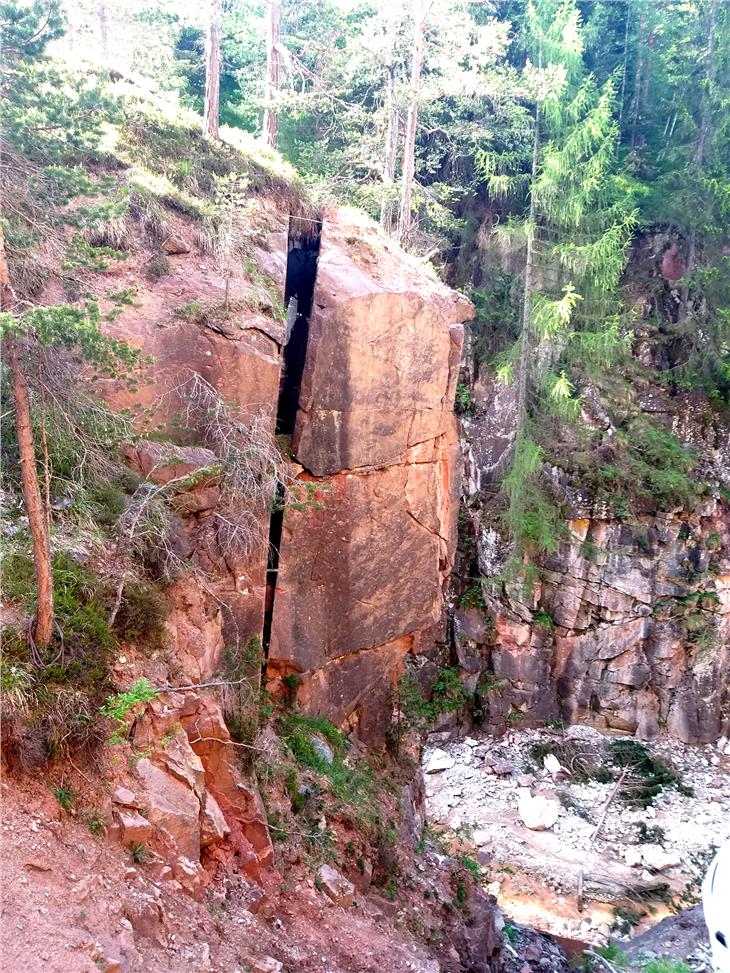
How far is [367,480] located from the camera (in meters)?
10.8

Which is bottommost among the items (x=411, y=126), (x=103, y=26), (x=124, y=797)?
(x=124, y=797)

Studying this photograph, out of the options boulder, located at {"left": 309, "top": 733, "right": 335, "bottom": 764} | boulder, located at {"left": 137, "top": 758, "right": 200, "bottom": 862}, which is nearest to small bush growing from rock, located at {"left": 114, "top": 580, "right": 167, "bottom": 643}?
boulder, located at {"left": 137, "top": 758, "right": 200, "bottom": 862}

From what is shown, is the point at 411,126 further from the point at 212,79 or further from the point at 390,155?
the point at 212,79

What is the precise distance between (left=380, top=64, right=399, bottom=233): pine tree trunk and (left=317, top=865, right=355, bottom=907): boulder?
1286cm

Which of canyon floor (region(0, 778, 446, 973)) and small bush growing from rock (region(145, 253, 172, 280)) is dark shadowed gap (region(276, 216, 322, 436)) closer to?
small bush growing from rock (region(145, 253, 172, 280))

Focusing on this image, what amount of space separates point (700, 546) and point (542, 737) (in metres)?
6.22

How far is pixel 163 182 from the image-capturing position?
10.2 m

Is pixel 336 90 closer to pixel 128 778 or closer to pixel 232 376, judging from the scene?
pixel 232 376

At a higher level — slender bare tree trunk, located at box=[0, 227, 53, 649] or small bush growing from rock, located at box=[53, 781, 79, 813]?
slender bare tree trunk, located at box=[0, 227, 53, 649]

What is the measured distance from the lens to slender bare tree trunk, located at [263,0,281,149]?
42.9 feet

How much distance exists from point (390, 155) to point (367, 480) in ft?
29.6

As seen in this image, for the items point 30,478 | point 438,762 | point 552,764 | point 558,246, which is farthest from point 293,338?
point 552,764

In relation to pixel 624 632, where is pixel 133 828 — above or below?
above

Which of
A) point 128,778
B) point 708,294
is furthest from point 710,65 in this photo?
point 128,778
